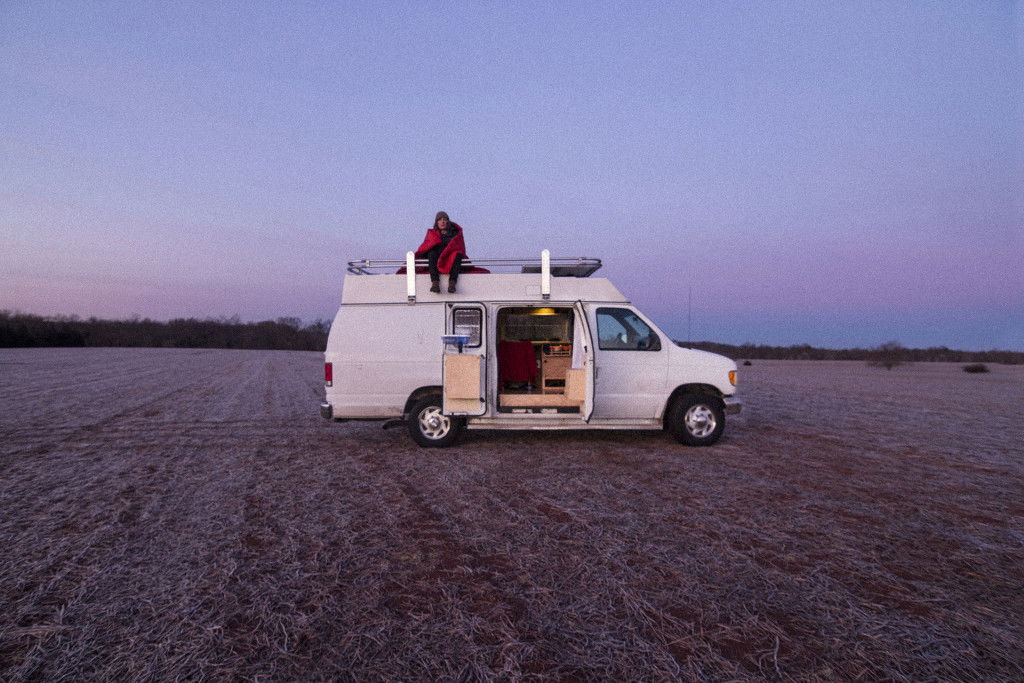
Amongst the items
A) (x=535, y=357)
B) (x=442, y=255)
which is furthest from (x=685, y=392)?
(x=442, y=255)

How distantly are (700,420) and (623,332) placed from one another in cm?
169

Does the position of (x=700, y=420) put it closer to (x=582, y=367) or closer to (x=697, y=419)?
(x=697, y=419)

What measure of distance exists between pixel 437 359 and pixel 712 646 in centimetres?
519

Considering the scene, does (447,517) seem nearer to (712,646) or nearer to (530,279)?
(712,646)

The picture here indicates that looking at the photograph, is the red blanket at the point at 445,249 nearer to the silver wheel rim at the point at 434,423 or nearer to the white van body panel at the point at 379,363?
the white van body panel at the point at 379,363

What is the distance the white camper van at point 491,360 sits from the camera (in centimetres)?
700

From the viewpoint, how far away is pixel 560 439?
7.64 m

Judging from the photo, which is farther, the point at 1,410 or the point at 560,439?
the point at 1,410

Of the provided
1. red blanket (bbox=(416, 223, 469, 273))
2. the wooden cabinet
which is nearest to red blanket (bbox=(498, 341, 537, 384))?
the wooden cabinet

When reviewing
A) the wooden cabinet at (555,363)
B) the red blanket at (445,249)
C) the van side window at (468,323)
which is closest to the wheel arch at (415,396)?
the van side window at (468,323)

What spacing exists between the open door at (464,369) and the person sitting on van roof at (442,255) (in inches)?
16.0

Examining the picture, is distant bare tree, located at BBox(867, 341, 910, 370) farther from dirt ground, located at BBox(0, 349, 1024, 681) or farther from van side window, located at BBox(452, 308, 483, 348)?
van side window, located at BBox(452, 308, 483, 348)

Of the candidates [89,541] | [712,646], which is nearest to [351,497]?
[89,541]

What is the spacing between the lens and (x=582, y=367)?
23.8 ft
